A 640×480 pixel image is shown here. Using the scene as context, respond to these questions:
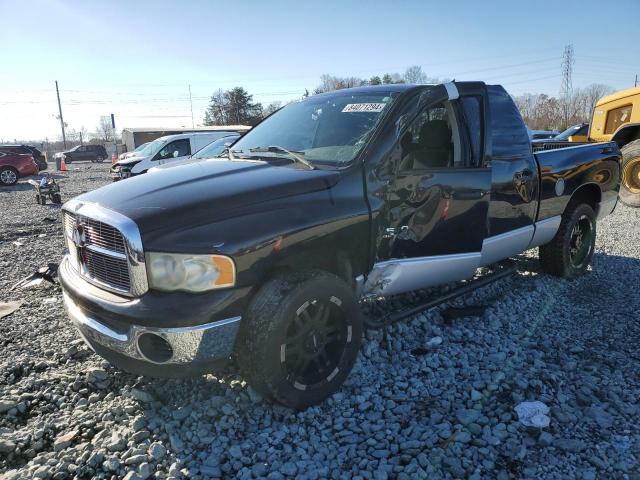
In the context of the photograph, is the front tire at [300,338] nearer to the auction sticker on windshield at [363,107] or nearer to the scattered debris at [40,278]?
the auction sticker on windshield at [363,107]

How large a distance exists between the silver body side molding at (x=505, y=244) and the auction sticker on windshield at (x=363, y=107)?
1.47 meters

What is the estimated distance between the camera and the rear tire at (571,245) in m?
5.04

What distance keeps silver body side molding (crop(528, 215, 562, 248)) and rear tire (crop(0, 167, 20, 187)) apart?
71.4ft

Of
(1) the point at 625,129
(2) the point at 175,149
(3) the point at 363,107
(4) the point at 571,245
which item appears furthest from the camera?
(2) the point at 175,149

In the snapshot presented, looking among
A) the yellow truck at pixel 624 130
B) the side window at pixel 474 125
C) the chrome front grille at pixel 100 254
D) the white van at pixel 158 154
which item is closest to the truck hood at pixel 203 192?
the chrome front grille at pixel 100 254

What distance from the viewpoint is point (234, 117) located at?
68.3 m

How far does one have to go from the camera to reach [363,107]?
11.6ft

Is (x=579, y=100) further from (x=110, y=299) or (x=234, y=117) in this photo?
(x=110, y=299)

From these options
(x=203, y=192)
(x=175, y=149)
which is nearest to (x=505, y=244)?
(x=203, y=192)

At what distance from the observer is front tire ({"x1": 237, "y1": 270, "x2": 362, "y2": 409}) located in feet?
8.26

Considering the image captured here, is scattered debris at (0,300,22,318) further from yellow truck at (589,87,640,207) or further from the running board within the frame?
yellow truck at (589,87,640,207)

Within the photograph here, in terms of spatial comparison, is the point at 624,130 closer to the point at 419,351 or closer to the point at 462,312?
the point at 462,312

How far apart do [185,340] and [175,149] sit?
14.9 metres

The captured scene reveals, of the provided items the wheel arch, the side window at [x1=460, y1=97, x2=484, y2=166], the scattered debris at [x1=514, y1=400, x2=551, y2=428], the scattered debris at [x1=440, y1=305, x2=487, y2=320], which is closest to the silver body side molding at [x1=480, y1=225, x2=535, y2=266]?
the scattered debris at [x1=440, y1=305, x2=487, y2=320]
